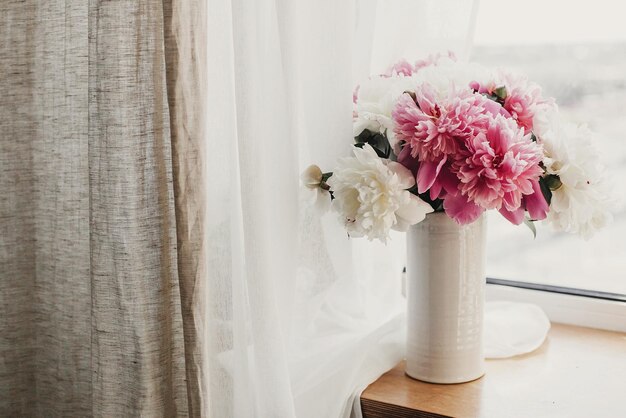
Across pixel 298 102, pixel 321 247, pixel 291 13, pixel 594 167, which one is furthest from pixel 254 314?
pixel 594 167

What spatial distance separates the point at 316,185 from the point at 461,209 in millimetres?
202

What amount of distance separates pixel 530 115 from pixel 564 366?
44 centimetres

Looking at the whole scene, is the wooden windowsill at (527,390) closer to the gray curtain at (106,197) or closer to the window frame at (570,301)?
the window frame at (570,301)

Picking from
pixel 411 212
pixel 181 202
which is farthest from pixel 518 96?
pixel 181 202

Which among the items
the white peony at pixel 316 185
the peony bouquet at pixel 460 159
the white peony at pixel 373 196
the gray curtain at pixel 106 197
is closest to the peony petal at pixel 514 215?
the peony bouquet at pixel 460 159

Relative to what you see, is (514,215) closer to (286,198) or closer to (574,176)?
(574,176)

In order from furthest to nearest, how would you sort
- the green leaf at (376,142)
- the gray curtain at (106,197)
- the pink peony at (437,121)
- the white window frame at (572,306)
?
the white window frame at (572,306) → the green leaf at (376,142) → the pink peony at (437,121) → the gray curtain at (106,197)

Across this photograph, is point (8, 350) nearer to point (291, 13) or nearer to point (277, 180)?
point (277, 180)

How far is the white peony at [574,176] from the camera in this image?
3.40 ft

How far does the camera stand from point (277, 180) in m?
1.02

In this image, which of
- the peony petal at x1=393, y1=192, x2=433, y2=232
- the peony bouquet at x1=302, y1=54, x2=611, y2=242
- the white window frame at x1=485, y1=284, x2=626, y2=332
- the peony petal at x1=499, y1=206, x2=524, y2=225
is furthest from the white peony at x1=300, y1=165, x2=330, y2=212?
the white window frame at x1=485, y1=284, x2=626, y2=332

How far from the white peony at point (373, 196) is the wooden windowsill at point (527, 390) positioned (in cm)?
27

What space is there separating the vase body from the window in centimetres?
41

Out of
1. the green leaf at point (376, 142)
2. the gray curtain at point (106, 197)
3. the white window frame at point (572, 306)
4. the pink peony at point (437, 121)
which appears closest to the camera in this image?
the gray curtain at point (106, 197)
